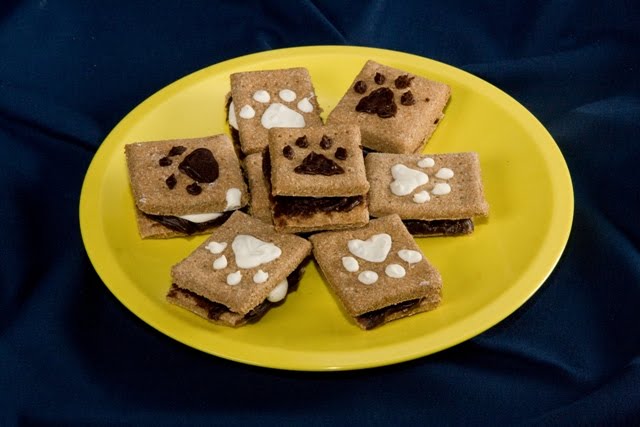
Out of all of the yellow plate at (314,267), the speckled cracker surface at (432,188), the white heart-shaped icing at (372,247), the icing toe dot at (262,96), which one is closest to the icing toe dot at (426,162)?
the speckled cracker surface at (432,188)

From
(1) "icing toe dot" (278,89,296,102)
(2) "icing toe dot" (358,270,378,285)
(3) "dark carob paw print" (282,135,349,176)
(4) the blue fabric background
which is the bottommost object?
(4) the blue fabric background

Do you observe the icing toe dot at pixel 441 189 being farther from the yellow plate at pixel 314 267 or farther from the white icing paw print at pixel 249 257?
the white icing paw print at pixel 249 257

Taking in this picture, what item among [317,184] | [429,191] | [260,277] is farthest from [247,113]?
[260,277]

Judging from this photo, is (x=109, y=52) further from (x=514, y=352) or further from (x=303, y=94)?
(x=514, y=352)

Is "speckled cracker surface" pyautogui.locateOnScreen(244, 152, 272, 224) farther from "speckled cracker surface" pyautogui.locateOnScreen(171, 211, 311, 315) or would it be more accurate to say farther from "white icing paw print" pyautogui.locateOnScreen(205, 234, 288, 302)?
"white icing paw print" pyautogui.locateOnScreen(205, 234, 288, 302)

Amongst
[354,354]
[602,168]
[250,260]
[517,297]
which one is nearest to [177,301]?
[250,260]

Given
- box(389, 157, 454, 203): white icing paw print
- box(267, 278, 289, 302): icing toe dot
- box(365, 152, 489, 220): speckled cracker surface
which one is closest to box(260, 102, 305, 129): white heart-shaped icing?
box(365, 152, 489, 220): speckled cracker surface

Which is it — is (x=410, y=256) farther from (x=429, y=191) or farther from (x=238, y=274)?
(x=238, y=274)
